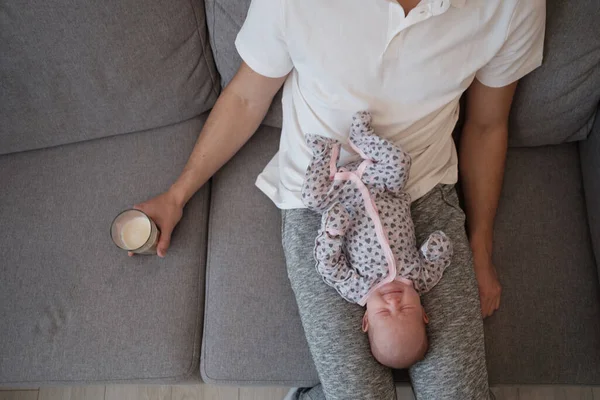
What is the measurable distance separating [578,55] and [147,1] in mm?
1054

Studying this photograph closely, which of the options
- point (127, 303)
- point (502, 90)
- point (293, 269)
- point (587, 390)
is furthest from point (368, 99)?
point (587, 390)

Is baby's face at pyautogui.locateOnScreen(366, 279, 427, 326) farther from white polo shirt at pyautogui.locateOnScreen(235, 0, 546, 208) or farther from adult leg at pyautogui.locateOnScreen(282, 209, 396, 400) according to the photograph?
white polo shirt at pyautogui.locateOnScreen(235, 0, 546, 208)

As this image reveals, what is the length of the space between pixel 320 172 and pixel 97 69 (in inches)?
26.0

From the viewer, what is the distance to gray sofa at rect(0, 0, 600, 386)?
1148 mm

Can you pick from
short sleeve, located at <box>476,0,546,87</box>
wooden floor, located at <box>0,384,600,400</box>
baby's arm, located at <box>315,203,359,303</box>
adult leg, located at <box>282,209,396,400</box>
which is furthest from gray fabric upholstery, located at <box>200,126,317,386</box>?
short sleeve, located at <box>476,0,546,87</box>

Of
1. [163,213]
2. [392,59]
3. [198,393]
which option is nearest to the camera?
[392,59]

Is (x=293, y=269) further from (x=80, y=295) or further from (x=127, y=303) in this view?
(x=80, y=295)

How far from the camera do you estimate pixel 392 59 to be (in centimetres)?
98

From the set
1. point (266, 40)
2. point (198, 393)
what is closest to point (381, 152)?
point (266, 40)

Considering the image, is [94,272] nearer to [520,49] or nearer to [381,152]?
[381,152]

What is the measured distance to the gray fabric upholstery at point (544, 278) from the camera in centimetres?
115

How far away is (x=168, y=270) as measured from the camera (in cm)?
124

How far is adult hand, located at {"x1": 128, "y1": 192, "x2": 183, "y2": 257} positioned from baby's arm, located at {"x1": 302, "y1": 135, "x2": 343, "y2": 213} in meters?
0.39

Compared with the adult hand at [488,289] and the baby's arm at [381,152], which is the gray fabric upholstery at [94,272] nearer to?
the baby's arm at [381,152]
